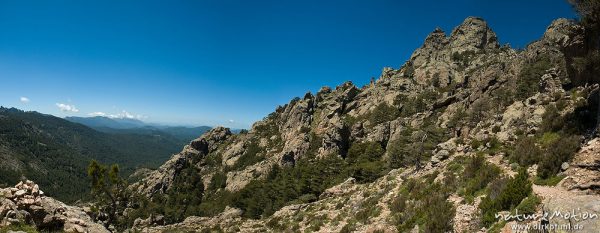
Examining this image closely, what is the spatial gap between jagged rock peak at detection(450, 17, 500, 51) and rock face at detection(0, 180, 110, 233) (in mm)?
161272

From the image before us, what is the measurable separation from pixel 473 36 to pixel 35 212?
6941 inches

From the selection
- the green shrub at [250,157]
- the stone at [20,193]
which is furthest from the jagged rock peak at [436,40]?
the stone at [20,193]

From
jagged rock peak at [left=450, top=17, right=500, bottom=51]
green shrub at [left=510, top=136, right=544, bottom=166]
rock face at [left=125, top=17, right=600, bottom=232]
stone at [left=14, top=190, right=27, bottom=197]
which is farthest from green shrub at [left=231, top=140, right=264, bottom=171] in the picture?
stone at [left=14, top=190, right=27, bottom=197]

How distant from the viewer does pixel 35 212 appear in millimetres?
18062

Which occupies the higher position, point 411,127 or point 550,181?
point 411,127

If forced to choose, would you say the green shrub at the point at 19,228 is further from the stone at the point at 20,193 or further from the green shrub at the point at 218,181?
the green shrub at the point at 218,181

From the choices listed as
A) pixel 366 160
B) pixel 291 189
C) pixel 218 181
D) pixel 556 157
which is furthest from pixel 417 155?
pixel 218 181

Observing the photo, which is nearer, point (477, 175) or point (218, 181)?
point (477, 175)

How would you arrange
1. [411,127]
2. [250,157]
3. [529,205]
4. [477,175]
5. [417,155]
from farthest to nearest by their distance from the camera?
1. [250,157]
2. [411,127]
3. [417,155]
4. [477,175]
5. [529,205]

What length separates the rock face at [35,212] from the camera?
17031 millimetres

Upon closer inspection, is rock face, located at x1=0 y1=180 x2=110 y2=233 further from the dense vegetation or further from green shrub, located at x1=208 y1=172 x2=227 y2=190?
green shrub, located at x1=208 y1=172 x2=227 y2=190

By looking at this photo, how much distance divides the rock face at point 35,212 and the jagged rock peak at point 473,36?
16127 centimetres

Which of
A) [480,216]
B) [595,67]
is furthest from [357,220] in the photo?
[595,67]

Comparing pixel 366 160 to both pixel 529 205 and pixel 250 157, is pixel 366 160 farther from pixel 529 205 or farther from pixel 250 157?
pixel 529 205
